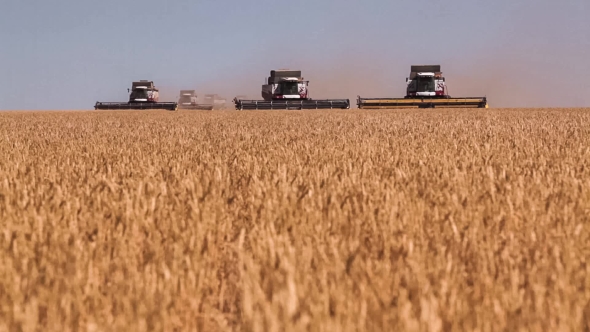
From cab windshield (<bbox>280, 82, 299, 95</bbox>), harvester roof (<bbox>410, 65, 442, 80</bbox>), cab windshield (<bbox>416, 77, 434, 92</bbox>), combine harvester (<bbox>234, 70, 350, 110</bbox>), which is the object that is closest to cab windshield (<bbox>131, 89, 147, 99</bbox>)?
combine harvester (<bbox>234, 70, 350, 110</bbox>)

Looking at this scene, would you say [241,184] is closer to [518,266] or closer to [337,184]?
[337,184]

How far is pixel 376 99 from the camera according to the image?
36.3 meters

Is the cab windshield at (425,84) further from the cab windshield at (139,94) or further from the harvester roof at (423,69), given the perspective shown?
the cab windshield at (139,94)

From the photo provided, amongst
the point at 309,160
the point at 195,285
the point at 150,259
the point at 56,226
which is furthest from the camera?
the point at 309,160

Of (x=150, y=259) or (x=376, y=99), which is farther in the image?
(x=376, y=99)

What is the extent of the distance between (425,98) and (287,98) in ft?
26.8

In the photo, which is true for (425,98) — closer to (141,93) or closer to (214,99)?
(141,93)

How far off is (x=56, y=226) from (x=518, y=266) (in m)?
1.81

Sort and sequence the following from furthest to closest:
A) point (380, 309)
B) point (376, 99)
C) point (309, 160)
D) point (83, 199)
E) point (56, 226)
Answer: point (376, 99)
point (309, 160)
point (83, 199)
point (56, 226)
point (380, 309)

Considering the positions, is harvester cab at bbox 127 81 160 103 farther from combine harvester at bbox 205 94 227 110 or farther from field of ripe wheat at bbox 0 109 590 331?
field of ripe wheat at bbox 0 109 590 331

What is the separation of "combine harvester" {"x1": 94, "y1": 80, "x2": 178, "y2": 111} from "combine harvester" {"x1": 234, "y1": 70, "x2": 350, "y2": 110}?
222 inches

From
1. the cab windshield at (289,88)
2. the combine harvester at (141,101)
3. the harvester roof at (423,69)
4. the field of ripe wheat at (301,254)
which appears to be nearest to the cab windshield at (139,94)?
the combine harvester at (141,101)

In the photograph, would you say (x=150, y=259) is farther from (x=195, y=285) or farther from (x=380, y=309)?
(x=380, y=309)

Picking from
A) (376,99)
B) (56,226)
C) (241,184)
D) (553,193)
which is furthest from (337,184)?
(376,99)
